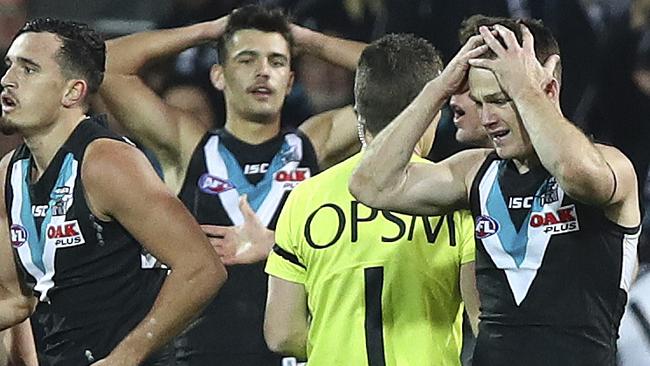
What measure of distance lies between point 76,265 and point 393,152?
0.89 meters

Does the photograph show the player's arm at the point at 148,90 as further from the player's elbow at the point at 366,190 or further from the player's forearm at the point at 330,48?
the player's elbow at the point at 366,190

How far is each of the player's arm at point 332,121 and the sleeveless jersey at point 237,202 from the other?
69mm

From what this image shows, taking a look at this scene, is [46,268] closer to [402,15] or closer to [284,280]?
[284,280]

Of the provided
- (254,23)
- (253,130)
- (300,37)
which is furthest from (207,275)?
(300,37)

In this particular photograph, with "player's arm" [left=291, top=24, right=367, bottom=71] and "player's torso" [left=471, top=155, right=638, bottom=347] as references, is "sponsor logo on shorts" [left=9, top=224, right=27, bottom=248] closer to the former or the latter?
"player's torso" [left=471, top=155, right=638, bottom=347]

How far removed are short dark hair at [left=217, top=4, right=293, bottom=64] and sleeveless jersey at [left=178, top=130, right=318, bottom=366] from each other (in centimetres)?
35

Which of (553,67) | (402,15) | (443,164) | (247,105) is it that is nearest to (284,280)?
(443,164)

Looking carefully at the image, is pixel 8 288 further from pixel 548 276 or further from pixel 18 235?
pixel 548 276

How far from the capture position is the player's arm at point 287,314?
10.5 ft

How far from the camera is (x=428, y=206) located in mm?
3033

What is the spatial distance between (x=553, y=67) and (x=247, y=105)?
Result: 7.62 ft

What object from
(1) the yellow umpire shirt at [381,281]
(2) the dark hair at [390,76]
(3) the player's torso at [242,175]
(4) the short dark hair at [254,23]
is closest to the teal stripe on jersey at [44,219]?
(1) the yellow umpire shirt at [381,281]

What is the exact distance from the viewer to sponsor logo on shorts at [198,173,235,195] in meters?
5.05

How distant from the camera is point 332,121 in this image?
5289 millimetres
